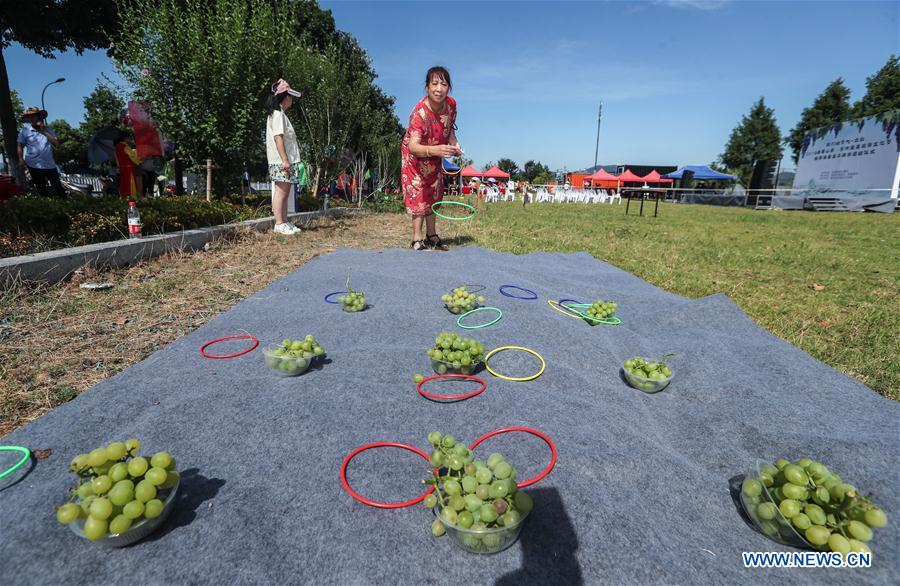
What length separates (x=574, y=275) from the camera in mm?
5043

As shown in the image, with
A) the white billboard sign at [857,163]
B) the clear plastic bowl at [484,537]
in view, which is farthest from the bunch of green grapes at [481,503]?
the white billboard sign at [857,163]

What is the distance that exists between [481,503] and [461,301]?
7.34 ft

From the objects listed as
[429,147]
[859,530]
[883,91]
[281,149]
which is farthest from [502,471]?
[883,91]

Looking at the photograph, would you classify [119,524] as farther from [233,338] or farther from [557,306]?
[557,306]

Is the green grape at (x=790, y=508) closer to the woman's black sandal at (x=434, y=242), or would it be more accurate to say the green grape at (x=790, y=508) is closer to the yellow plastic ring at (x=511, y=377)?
the yellow plastic ring at (x=511, y=377)

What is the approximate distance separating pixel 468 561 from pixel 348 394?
1.12 metres

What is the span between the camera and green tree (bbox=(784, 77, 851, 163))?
40750 millimetres

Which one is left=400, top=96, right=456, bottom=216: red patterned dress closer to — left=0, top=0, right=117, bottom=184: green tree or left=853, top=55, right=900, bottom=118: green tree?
left=0, top=0, right=117, bottom=184: green tree

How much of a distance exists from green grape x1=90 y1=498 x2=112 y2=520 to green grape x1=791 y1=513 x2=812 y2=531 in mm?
2122

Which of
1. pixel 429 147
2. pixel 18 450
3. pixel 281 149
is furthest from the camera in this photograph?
pixel 281 149

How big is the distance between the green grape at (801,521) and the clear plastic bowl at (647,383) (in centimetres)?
105

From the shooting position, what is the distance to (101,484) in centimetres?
130

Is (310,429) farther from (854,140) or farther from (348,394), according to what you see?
(854,140)

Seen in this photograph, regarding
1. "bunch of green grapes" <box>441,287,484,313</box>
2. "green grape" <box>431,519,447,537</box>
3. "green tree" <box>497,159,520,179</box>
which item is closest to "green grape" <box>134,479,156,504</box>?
"green grape" <box>431,519,447,537</box>
